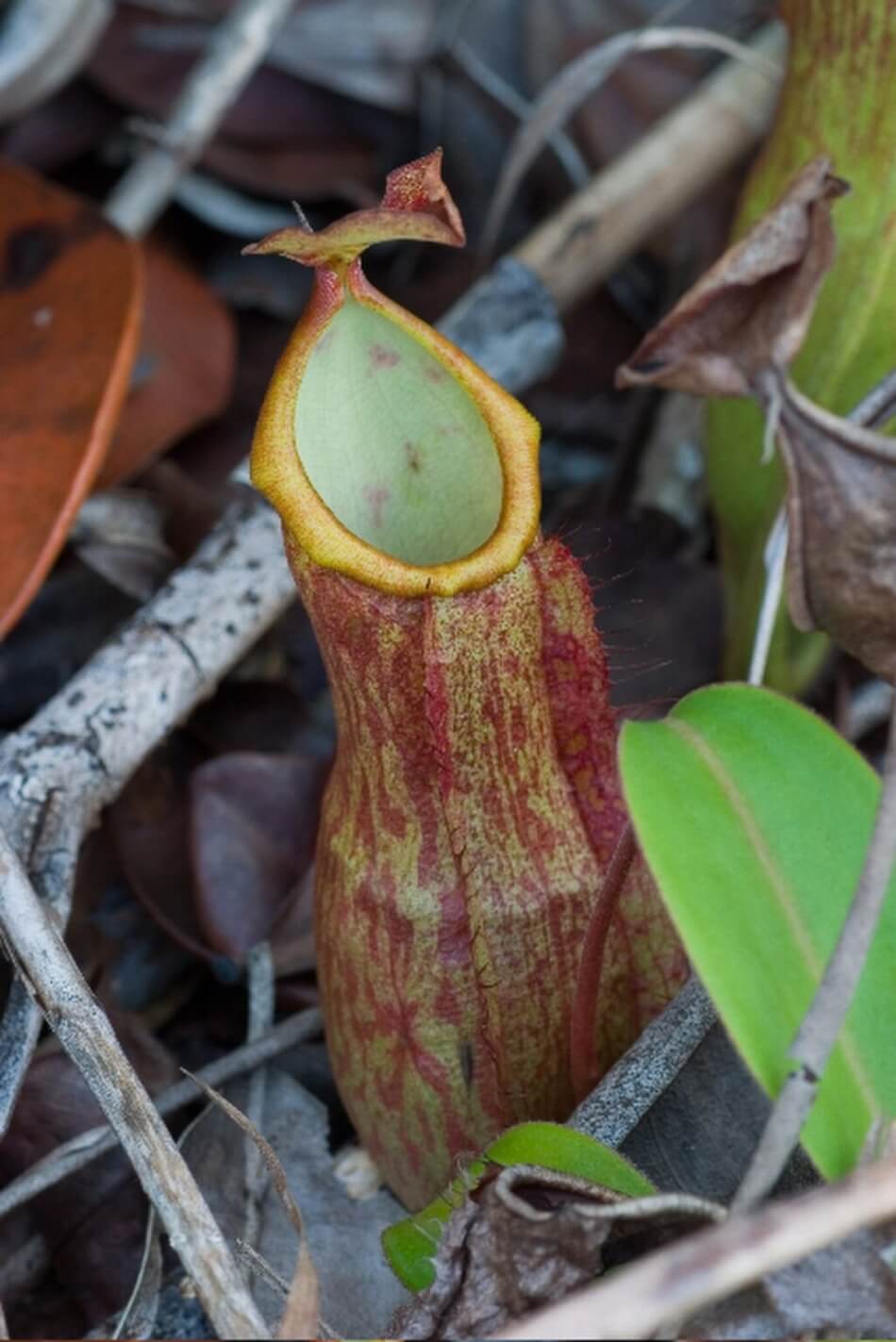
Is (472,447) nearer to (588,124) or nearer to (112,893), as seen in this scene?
(112,893)

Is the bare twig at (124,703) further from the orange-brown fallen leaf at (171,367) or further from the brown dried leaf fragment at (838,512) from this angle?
the brown dried leaf fragment at (838,512)

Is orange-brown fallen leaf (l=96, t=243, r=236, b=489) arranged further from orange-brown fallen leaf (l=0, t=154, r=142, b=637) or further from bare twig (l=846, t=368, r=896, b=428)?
bare twig (l=846, t=368, r=896, b=428)

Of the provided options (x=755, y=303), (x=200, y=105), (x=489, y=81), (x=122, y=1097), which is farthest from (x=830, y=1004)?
(x=489, y=81)

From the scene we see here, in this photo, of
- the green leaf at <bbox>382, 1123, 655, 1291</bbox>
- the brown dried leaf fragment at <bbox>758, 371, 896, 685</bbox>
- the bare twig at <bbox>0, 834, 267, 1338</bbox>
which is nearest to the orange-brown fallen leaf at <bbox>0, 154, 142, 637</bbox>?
the bare twig at <bbox>0, 834, 267, 1338</bbox>

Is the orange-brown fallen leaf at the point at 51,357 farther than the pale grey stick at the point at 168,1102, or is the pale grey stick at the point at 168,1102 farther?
the orange-brown fallen leaf at the point at 51,357

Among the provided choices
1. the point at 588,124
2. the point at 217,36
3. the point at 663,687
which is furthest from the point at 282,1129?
the point at 588,124

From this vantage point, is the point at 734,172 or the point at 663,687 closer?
the point at 663,687

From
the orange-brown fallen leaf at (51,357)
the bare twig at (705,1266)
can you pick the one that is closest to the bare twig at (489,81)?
the orange-brown fallen leaf at (51,357)
